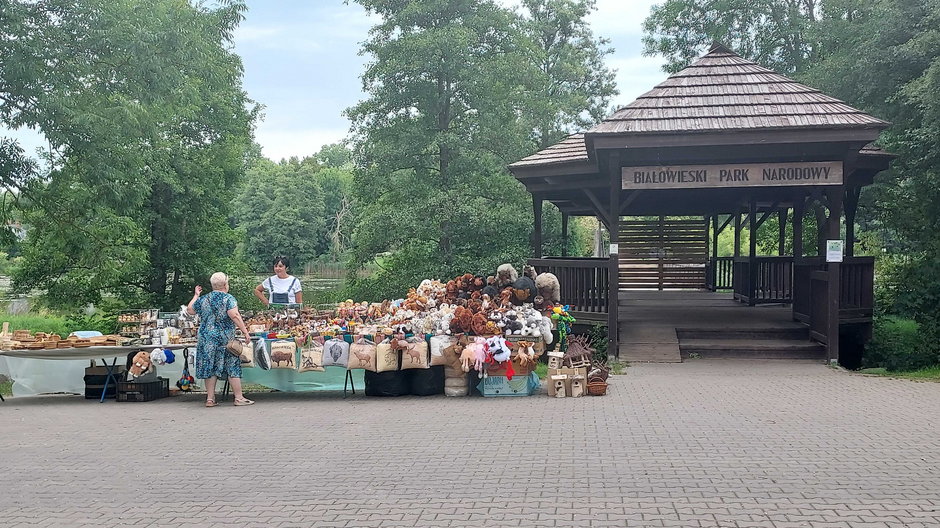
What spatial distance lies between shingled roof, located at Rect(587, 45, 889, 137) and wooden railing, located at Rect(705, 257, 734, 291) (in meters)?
10.8

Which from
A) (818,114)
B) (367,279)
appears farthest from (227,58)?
(818,114)

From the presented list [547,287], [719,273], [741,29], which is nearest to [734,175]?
[547,287]

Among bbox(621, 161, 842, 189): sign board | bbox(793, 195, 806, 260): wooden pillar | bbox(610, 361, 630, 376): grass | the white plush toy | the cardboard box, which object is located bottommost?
bbox(610, 361, 630, 376): grass

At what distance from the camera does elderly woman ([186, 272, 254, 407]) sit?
971 cm

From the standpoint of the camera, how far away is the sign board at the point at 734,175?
12.3 metres

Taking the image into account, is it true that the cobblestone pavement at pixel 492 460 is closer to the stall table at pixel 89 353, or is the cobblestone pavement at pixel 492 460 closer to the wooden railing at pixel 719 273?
the stall table at pixel 89 353

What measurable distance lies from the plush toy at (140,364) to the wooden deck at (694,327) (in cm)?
712

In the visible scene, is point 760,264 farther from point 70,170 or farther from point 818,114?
point 70,170

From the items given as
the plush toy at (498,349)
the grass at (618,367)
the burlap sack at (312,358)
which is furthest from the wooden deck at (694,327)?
the burlap sack at (312,358)

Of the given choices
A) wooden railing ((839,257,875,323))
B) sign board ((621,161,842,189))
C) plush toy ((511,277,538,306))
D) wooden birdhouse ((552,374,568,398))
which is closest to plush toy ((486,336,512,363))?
wooden birdhouse ((552,374,568,398))

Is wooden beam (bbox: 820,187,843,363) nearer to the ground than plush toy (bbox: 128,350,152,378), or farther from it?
farther from it

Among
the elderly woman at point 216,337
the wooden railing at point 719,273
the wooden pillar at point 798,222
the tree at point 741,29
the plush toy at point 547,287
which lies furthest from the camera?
the tree at point 741,29

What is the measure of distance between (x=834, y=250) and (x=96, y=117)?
12852 mm

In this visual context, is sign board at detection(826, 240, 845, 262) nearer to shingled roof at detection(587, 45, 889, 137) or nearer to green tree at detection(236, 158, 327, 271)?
shingled roof at detection(587, 45, 889, 137)
